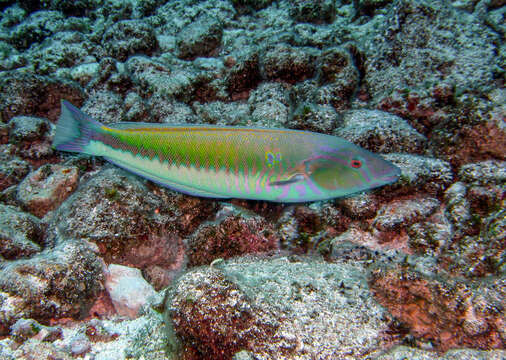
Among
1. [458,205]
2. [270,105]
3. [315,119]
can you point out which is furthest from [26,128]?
[458,205]

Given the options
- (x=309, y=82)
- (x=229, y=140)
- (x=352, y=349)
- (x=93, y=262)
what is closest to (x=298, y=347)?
(x=352, y=349)

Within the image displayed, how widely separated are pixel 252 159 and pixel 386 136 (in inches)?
70.7

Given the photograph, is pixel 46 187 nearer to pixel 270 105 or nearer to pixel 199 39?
pixel 270 105

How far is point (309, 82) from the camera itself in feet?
14.7

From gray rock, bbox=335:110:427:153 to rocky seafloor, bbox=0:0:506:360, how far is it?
0.02m

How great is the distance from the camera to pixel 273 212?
3529mm

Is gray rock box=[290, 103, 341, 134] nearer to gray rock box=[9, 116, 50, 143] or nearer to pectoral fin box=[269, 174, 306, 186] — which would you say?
pectoral fin box=[269, 174, 306, 186]

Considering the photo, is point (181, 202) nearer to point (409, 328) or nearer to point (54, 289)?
point (54, 289)

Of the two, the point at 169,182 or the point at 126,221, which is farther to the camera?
the point at 126,221

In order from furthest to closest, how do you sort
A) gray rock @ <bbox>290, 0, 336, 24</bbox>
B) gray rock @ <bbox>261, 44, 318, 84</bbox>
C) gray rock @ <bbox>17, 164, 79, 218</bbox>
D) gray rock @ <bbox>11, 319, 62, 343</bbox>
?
gray rock @ <bbox>290, 0, 336, 24</bbox> < gray rock @ <bbox>261, 44, 318, 84</bbox> < gray rock @ <bbox>17, 164, 79, 218</bbox> < gray rock @ <bbox>11, 319, 62, 343</bbox>

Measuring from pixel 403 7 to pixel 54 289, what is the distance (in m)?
5.60

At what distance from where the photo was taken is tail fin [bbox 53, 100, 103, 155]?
9.48ft

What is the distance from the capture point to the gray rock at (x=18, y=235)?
294 centimetres

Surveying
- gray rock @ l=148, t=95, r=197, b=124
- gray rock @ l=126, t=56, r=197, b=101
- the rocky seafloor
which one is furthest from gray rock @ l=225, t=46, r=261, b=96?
gray rock @ l=148, t=95, r=197, b=124
